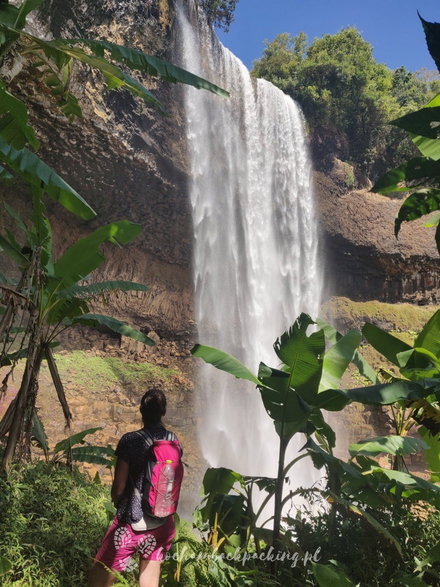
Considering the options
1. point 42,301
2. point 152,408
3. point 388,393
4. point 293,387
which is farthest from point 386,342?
point 42,301

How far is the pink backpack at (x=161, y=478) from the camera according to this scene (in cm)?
274

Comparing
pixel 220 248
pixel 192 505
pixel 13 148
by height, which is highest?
pixel 220 248

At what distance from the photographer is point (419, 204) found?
422 centimetres

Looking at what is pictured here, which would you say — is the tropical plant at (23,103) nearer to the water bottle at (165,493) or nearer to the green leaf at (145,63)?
the green leaf at (145,63)

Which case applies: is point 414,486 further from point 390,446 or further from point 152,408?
point 152,408

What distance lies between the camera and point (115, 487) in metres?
2.78

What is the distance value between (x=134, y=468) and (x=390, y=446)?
202 centimetres

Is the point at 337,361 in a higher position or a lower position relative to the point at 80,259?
lower

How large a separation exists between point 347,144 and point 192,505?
17.7 meters

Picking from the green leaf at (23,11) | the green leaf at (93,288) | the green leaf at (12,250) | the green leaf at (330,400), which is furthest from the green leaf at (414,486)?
the green leaf at (23,11)

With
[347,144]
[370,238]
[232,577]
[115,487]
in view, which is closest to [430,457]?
[232,577]

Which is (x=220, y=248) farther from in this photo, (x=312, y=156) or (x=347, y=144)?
(x=347, y=144)

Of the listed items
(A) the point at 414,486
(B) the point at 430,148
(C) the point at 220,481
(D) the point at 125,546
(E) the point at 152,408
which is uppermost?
(B) the point at 430,148

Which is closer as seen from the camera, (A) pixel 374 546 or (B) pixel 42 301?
(A) pixel 374 546
